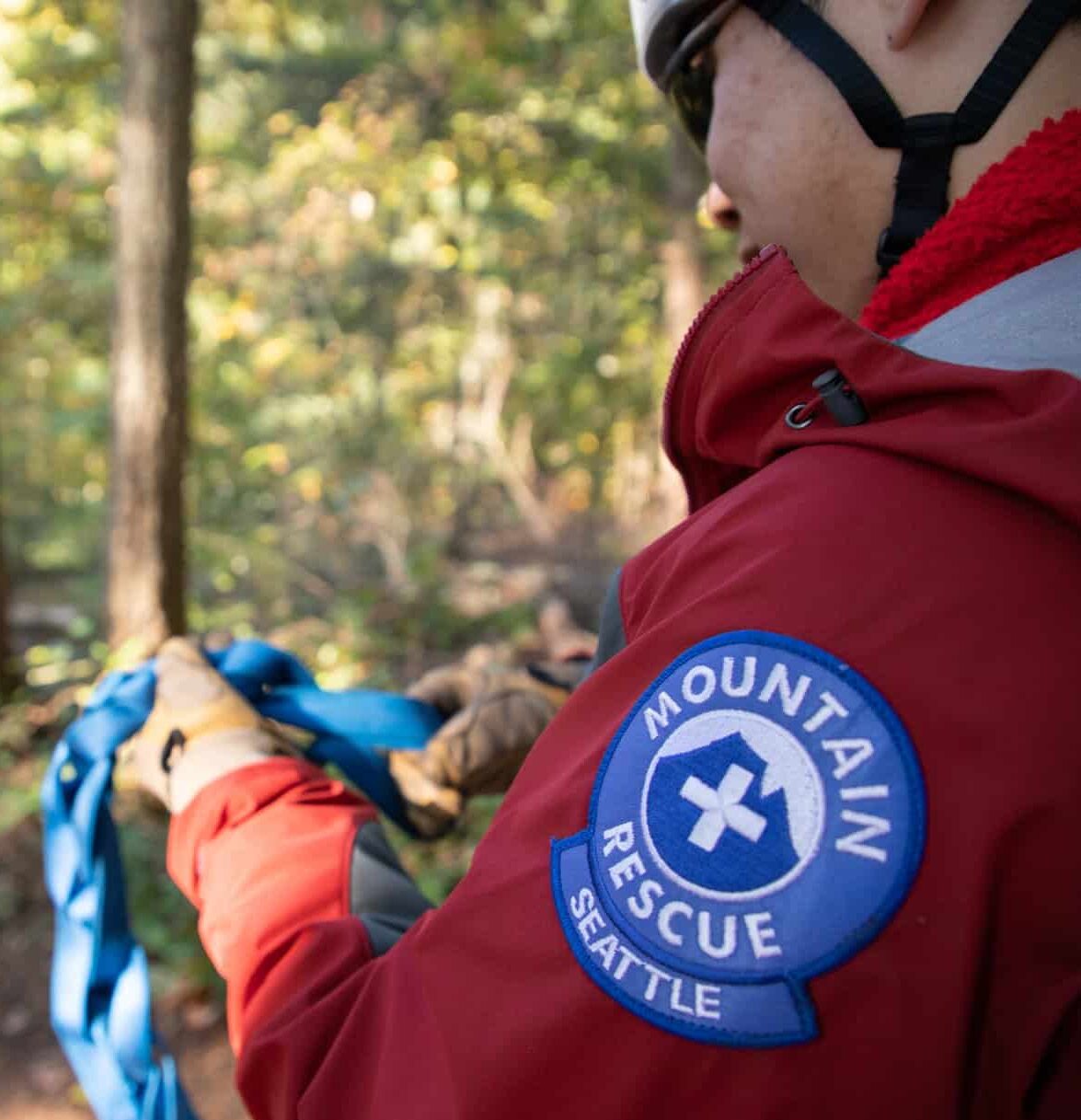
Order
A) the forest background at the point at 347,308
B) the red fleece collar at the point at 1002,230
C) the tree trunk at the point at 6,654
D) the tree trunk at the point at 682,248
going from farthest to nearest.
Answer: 1. the tree trunk at the point at 682,248
2. the forest background at the point at 347,308
3. the tree trunk at the point at 6,654
4. the red fleece collar at the point at 1002,230

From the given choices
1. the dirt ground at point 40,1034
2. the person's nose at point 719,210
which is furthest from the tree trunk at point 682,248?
the person's nose at point 719,210

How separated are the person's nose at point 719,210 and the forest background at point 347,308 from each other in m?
3.43

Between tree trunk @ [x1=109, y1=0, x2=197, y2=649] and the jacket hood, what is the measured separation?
3824 millimetres

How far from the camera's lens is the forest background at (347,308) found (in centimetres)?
659

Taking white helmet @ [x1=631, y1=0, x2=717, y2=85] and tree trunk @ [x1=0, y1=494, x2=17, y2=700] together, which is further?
tree trunk @ [x1=0, y1=494, x2=17, y2=700]

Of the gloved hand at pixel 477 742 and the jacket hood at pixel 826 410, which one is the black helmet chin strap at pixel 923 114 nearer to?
the jacket hood at pixel 826 410

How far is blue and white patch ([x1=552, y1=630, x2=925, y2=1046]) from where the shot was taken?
0.67 m

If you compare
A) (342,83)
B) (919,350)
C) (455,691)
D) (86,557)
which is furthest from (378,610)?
(919,350)

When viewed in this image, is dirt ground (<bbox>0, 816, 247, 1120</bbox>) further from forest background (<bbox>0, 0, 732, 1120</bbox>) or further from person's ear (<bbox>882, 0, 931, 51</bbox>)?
person's ear (<bbox>882, 0, 931, 51</bbox>)

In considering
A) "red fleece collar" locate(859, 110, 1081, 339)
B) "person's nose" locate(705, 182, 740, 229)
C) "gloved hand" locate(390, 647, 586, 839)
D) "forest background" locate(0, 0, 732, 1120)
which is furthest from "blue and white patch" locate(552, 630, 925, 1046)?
"forest background" locate(0, 0, 732, 1120)

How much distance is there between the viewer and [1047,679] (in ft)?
2.25

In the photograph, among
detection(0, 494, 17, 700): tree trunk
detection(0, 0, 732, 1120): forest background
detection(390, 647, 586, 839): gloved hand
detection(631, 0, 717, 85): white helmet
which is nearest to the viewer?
detection(631, 0, 717, 85): white helmet

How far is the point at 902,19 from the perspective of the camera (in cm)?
100

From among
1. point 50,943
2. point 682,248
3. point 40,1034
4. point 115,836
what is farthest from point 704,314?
point 682,248
